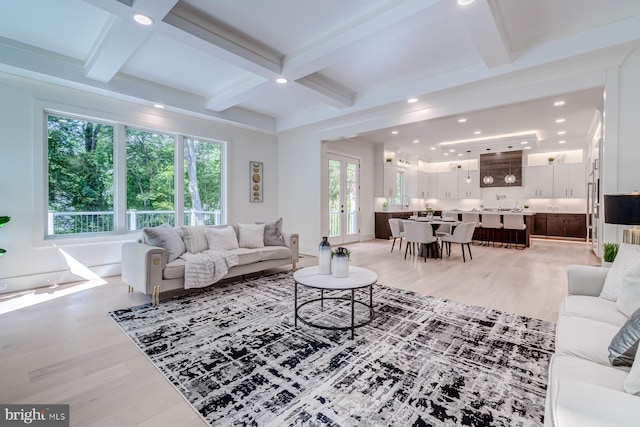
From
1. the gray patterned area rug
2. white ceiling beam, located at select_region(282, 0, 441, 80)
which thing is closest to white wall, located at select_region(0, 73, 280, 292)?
the gray patterned area rug

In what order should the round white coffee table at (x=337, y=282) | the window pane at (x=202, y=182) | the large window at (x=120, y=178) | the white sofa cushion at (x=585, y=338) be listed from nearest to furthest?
the white sofa cushion at (x=585, y=338) < the round white coffee table at (x=337, y=282) < the large window at (x=120, y=178) < the window pane at (x=202, y=182)

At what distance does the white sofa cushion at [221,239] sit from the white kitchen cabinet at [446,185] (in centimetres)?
909

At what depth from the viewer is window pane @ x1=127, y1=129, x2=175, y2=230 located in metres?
5.02

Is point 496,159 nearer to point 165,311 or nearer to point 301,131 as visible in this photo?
point 301,131

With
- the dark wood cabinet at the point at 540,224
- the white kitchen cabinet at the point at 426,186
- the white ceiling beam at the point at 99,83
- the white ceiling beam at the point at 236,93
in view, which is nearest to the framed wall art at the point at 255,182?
the white ceiling beam at the point at 99,83

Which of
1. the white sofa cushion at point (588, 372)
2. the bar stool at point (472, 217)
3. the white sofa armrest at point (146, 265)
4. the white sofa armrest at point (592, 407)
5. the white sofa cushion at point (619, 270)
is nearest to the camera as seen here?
the white sofa armrest at point (592, 407)

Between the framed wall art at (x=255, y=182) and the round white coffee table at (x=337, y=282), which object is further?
the framed wall art at (x=255, y=182)

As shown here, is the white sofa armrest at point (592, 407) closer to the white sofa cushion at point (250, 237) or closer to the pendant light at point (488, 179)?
the white sofa cushion at point (250, 237)

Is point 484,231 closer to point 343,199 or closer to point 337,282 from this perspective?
point 343,199

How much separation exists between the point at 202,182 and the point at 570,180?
10.3m

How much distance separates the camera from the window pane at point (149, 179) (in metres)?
5.02

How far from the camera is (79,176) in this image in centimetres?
448

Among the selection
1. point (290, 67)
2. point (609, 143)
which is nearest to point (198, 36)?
point (290, 67)

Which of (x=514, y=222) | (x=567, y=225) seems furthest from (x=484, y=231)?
(x=567, y=225)
